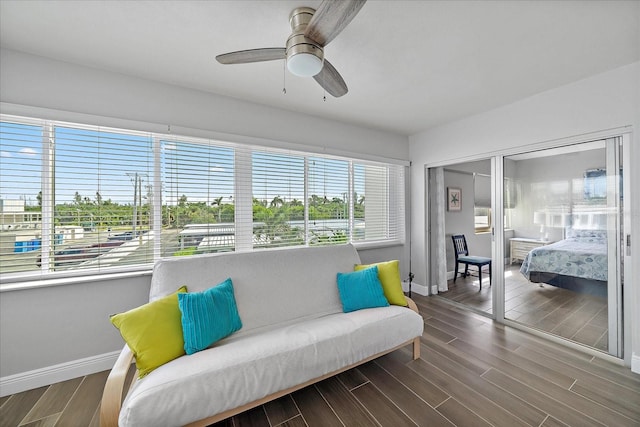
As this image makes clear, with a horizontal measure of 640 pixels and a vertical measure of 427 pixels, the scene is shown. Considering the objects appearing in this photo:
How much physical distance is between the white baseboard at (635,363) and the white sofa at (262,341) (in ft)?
5.46

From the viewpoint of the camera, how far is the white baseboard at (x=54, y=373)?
187cm

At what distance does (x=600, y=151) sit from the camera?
233 cm

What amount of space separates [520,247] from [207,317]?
330 cm

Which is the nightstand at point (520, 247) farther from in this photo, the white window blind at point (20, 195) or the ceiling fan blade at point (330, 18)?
the white window blind at point (20, 195)

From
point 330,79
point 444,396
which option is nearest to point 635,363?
point 444,396

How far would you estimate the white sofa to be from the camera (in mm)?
1330

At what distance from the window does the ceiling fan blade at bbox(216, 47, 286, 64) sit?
4.08ft

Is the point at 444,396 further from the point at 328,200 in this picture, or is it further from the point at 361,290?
the point at 328,200

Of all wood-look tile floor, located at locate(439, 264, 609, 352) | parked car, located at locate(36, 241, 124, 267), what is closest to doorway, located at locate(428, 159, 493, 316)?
wood-look tile floor, located at locate(439, 264, 609, 352)

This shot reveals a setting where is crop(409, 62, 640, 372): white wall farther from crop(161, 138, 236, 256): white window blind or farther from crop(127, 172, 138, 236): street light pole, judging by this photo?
crop(127, 172, 138, 236): street light pole

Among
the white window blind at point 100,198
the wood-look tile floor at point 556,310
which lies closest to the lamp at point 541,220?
the wood-look tile floor at point 556,310

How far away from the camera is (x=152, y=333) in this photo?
1.55 m

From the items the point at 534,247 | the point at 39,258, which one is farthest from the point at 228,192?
the point at 534,247

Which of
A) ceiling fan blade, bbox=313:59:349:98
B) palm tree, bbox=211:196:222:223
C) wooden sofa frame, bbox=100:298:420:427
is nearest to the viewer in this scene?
wooden sofa frame, bbox=100:298:420:427
